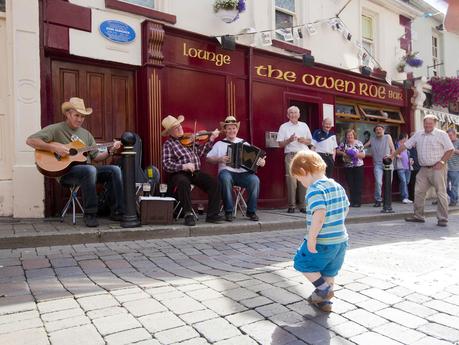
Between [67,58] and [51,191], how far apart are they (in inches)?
81.7

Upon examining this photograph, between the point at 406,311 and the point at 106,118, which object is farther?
the point at 106,118

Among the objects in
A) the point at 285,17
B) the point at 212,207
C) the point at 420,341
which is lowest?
the point at 420,341

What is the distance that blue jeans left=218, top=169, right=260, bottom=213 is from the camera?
6422 mm

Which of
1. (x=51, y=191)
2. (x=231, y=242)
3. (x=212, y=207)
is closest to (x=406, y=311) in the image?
(x=231, y=242)

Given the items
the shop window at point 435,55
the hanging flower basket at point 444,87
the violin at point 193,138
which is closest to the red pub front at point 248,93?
the violin at point 193,138

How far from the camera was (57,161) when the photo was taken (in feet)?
17.3

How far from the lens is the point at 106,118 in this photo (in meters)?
6.87

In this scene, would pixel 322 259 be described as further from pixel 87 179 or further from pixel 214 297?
pixel 87 179

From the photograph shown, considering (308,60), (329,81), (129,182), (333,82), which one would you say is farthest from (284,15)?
(129,182)

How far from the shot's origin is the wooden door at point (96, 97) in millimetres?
6266

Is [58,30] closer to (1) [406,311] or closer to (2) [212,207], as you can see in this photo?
(2) [212,207]

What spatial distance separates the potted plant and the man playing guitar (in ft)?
11.8

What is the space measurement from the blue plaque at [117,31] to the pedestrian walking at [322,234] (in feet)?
16.3

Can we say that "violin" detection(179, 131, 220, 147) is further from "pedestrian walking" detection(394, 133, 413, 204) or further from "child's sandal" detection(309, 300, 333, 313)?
"pedestrian walking" detection(394, 133, 413, 204)
